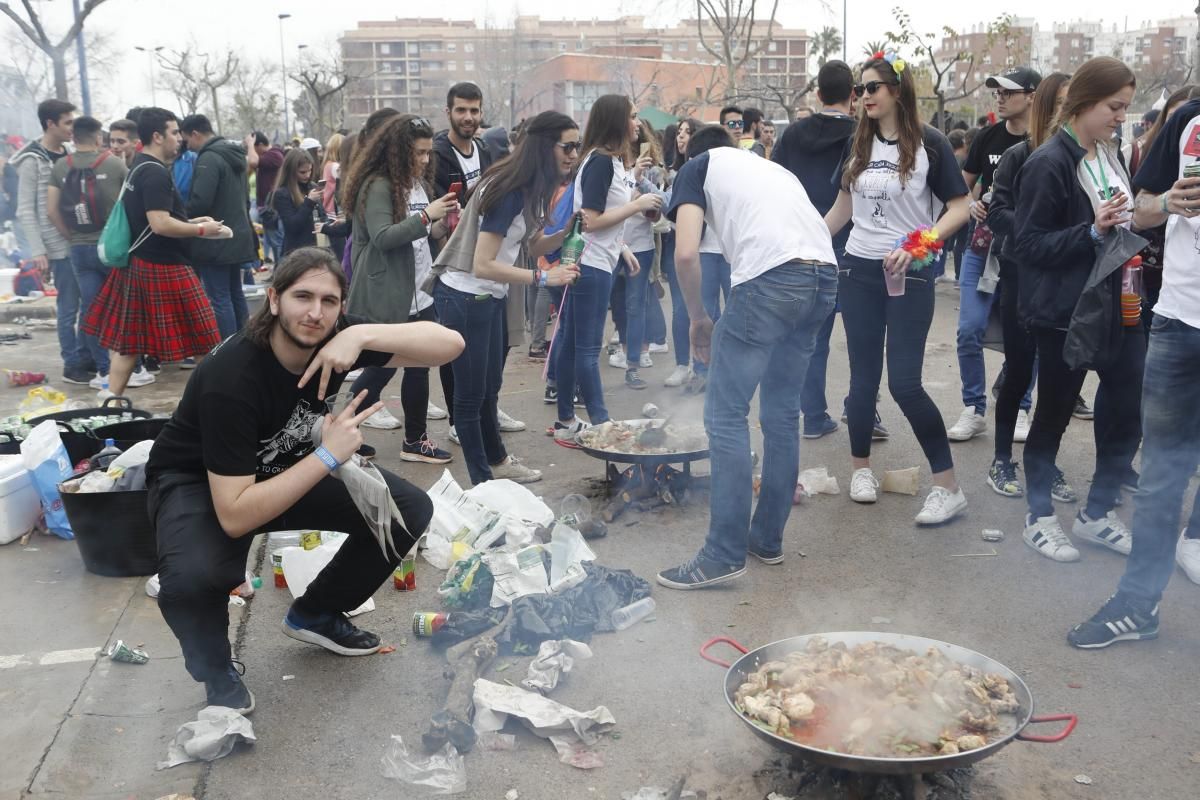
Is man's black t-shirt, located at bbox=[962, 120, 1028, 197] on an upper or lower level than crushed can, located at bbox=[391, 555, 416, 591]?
upper

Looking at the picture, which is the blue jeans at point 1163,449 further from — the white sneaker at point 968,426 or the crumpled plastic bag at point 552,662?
the white sneaker at point 968,426

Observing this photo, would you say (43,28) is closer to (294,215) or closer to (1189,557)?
(294,215)

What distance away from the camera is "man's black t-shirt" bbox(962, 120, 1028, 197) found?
21.1 ft

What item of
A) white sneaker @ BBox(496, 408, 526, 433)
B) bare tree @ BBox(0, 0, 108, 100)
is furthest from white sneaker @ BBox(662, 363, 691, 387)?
bare tree @ BBox(0, 0, 108, 100)

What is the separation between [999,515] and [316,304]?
3.52 m

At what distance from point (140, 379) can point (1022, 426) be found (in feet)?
22.8

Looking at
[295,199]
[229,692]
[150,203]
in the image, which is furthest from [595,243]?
[295,199]

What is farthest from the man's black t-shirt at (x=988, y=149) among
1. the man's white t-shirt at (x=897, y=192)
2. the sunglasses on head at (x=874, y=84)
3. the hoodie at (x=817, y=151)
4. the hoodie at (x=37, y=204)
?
the hoodie at (x=37, y=204)

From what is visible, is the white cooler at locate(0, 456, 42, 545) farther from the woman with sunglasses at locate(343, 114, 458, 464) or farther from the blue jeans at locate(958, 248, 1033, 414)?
the blue jeans at locate(958, 248, 1033, 414)

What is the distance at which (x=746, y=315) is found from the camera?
4043 mm

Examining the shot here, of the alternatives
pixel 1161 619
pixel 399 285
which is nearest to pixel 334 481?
pixel 399 285

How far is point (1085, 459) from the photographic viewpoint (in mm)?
5828

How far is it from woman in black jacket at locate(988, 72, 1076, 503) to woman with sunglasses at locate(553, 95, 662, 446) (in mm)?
1990

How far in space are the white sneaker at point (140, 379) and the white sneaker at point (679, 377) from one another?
439 centimetres
